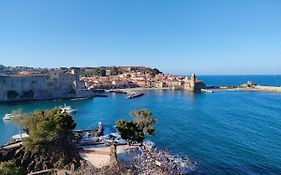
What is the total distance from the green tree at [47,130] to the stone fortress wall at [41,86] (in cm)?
4948

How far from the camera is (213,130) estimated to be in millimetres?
36594

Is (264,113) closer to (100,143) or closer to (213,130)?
(213,130)

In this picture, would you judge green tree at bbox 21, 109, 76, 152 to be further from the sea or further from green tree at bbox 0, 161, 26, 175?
the sea

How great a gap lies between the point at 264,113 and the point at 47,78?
5023 centimetres

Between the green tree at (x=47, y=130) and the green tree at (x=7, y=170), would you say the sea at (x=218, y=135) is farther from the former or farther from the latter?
the green tree at (x=7, y=170)

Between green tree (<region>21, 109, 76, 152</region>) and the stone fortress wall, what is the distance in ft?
162

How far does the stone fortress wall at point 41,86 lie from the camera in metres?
70.8

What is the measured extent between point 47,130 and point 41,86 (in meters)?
54.2

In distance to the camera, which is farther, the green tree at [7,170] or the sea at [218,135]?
the sea at [218,135]

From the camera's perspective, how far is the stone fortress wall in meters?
70.8

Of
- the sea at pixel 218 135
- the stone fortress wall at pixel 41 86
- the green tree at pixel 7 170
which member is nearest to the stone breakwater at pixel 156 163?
the sea at pixel 218 135

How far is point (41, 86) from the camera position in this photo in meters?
74.6

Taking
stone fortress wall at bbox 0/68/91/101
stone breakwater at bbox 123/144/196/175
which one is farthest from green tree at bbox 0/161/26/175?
stone fortress wall at bbox 0/68/91/101

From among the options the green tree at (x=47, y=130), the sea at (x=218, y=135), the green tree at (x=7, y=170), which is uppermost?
the green tree at (x=47, y=130)
